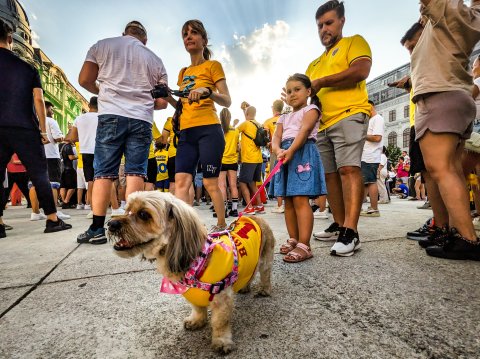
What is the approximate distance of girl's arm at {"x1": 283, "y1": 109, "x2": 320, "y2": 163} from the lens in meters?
2.46

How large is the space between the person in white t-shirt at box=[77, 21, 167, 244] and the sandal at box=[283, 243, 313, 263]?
2008 mm

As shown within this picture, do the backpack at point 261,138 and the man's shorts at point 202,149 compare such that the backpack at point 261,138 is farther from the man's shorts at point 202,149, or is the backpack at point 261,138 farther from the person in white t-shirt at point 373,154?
the man's shorts at point 202,149

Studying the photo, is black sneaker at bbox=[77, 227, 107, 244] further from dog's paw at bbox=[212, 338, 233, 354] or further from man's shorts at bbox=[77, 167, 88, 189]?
man's shorts at bbox=[77, 167, 88, 189]

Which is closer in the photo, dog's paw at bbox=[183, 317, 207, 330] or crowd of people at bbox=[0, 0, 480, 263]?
dog's paw at bbox=[183, 317, 207, 330]

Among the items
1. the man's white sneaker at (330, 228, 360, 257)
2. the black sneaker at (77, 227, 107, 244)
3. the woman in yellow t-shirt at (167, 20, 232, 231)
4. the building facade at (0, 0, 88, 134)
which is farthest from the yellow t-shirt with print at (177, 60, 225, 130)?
the building facade at (0, 0, 88, 134)

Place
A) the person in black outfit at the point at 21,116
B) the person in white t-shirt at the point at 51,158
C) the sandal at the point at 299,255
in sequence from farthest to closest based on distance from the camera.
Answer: the person in white t-shirt at the point at 51,158 → the person in black outfit at the point at 21,116 → the sandal at the point at 299,255

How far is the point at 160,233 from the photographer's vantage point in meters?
1.31

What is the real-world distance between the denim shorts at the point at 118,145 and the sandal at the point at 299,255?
206 cm

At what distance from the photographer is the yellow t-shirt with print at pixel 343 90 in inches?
107

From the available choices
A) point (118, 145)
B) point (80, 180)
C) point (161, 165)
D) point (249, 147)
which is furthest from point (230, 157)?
point (80, 180)

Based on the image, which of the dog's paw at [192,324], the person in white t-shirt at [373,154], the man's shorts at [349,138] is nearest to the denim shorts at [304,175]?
the man's shorts at [349,138]

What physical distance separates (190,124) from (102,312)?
91.3 inches

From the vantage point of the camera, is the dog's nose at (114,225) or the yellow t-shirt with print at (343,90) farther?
the yellow t-shirt with print at (343,90)

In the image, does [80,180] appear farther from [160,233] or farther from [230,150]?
[160,233]
